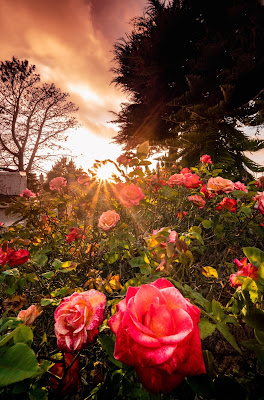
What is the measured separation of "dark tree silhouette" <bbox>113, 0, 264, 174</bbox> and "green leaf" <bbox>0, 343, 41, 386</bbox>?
446 centimetres

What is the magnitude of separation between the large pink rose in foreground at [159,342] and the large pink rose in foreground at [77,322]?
0.41ft

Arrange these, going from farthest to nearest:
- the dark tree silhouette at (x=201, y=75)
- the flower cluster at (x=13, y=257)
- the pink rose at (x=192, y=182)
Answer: the dark tree silhouette at (x=201, y=75), the pink rose at (x=192, y=182), the flower cluster at (x=13, y=257)

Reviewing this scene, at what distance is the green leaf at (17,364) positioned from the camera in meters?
0.26

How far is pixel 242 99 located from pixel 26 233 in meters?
5.12

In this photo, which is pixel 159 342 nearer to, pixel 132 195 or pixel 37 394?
pixel 37 394

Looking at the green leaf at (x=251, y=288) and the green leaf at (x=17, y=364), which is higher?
the green leaf at (x=251, y=288)

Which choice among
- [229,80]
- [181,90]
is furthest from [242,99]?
[181,90]

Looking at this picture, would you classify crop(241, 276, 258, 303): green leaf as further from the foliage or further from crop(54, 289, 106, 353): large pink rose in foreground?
crop(54, 289, 106, 353): large pink rose in foreground

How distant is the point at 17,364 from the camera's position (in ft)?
0.90

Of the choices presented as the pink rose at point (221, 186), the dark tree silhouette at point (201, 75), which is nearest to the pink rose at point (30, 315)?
the pink rose at point (221, 186)

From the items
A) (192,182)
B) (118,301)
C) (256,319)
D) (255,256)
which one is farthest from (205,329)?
(192,182)

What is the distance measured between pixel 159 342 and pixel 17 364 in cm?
21

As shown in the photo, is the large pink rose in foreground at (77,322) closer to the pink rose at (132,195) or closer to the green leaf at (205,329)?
the green leaf at (205,329)

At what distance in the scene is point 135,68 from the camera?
6.48 meters
